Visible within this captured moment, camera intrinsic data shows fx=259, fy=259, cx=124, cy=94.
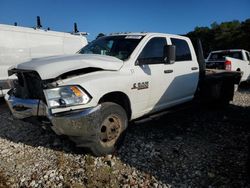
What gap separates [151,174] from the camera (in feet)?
11.5

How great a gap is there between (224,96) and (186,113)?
128 cm

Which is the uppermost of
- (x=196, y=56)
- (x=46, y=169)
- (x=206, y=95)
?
(x=196, y=56)

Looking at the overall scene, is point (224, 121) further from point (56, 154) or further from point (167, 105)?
point (56, 154)

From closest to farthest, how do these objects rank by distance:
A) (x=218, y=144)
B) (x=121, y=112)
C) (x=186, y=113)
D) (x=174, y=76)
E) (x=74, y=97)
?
1. (x=74, y=97)
2. (x=121, y=112)
3. (x=218, y=144)
4. (x=174, y=76)
5. (x=186, y=113)

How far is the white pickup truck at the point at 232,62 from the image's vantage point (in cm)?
1155

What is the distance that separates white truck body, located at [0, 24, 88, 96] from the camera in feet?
21.9

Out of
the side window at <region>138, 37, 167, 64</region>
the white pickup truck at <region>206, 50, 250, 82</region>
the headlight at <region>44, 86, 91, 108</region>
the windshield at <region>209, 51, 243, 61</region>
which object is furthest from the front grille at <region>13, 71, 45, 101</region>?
the windshield at <region>209, 51, 243, 61</region>

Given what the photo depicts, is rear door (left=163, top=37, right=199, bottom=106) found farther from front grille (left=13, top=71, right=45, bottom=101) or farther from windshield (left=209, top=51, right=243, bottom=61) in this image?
windshield (left=209, top=51, right=243, bottom=61)

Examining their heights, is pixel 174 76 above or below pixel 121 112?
above

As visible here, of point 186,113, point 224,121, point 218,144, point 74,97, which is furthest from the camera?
point 186,113

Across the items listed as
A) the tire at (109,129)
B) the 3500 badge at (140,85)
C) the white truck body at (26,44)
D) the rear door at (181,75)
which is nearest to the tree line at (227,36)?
the white truck body at (26,44)

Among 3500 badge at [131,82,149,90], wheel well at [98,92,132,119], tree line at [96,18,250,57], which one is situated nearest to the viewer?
wheel well at [98,92,132,119]

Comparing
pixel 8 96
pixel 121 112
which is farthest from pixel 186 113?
pixel 8 96

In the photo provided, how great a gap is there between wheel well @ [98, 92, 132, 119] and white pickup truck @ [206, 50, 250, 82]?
847 cm
